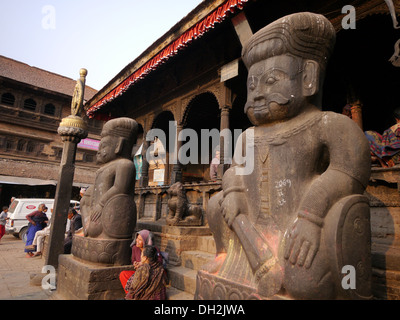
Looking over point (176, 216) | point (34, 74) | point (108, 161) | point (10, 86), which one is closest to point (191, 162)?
point (176, 216)

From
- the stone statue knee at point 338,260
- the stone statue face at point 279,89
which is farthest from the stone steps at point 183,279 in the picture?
the stone statue face at point 279,89

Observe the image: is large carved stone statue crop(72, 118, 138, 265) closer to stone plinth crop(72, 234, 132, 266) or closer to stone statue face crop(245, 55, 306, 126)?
stone plinth crop(72, 234, 132, 266)

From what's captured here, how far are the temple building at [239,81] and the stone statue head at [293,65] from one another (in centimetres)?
192

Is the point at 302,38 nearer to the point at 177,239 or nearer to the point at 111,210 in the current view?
the point at 111,210

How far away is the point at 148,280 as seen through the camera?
3.19 m

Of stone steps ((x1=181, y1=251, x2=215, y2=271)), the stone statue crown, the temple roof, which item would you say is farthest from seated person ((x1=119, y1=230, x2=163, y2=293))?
the temple roof

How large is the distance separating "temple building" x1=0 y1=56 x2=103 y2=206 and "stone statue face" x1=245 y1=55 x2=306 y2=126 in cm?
1855

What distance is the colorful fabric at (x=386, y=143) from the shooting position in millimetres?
3598

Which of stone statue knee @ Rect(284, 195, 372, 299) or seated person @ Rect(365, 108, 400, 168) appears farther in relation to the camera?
seated person @ Rect(365, 108, 400, 168)

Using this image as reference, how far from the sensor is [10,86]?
61.1 feet

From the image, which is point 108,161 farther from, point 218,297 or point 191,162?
point 191,162

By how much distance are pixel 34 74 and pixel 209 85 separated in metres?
21.8

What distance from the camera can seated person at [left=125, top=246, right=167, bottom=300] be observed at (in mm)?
3125

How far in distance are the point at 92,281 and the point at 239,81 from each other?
5.66 metres
